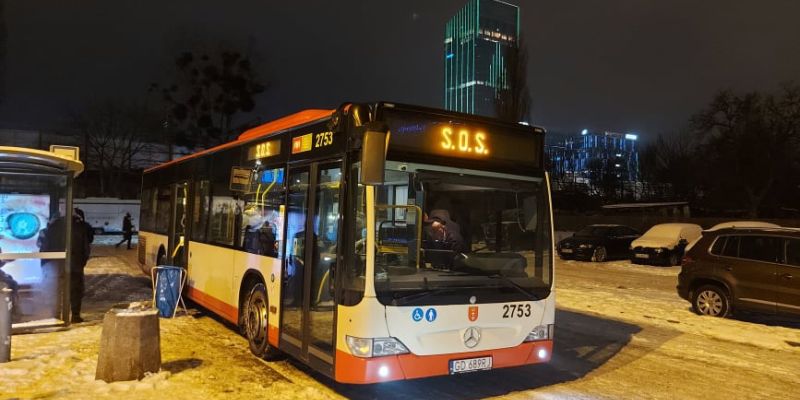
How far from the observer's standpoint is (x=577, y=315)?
35.5 ft

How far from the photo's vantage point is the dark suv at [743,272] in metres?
9.45

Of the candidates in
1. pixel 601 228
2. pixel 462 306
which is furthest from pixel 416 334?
pixel 601 228

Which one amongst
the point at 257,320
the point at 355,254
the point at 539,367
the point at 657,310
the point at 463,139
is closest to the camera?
the point at 355,254

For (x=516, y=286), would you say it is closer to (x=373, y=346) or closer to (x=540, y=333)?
(x=540, y=333)

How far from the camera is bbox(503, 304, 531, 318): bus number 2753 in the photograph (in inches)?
216

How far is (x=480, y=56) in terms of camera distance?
3138 centimetres

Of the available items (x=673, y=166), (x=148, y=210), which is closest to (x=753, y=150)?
(x=673, y=166)

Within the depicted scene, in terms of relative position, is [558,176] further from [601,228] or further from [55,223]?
[55,223]

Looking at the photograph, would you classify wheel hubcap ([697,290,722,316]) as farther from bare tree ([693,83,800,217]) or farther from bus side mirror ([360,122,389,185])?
bare tree ([693,83,800,217])

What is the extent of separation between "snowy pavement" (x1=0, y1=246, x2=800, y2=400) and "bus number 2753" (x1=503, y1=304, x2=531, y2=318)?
868mm

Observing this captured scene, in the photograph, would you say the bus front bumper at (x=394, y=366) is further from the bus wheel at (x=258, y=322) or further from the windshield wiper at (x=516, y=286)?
the bus wheel at (x=258, y=322)

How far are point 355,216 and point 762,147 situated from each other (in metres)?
42.2

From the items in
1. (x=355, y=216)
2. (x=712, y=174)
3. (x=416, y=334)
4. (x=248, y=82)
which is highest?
(x=248, y=82)

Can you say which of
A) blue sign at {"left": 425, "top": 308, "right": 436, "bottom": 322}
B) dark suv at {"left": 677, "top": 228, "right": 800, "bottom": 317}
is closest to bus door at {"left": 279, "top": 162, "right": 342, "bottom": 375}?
blue sign at {"left": 425, "top": 308, "right": 436, "bottom": 322}
